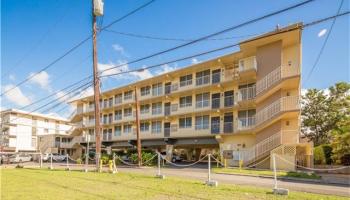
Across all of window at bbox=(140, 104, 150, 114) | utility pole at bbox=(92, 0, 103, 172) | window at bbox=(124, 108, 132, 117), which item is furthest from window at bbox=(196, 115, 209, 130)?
utility pole at bbox=(92, 0, 103, 172)

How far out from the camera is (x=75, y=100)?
57.2 m

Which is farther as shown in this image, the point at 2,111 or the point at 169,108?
Result: the point at 2,111

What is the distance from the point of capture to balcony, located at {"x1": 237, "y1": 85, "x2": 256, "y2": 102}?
2934 cm

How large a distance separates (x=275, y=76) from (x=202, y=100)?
9.97 meters

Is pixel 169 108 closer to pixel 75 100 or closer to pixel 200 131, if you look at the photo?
pixel 200 131

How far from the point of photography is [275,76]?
1073 inches

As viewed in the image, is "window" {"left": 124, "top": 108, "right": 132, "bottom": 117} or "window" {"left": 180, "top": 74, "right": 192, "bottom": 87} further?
"window" {"left": 124, "top": 108, "right": 132, "bottom": 117}

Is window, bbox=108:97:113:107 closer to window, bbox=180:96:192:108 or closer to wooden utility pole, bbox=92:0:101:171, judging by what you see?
window, bbox=180:96:192:108

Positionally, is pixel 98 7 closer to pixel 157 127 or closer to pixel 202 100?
pixel 202 100

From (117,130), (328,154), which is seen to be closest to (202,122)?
(328,154)

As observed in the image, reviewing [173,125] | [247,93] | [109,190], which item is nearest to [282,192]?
[109,190]

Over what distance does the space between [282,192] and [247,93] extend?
19.7 m

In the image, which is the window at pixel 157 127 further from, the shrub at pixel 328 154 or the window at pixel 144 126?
the shrub at pixel 328 154

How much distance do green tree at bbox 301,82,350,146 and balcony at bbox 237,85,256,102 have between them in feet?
48.9
